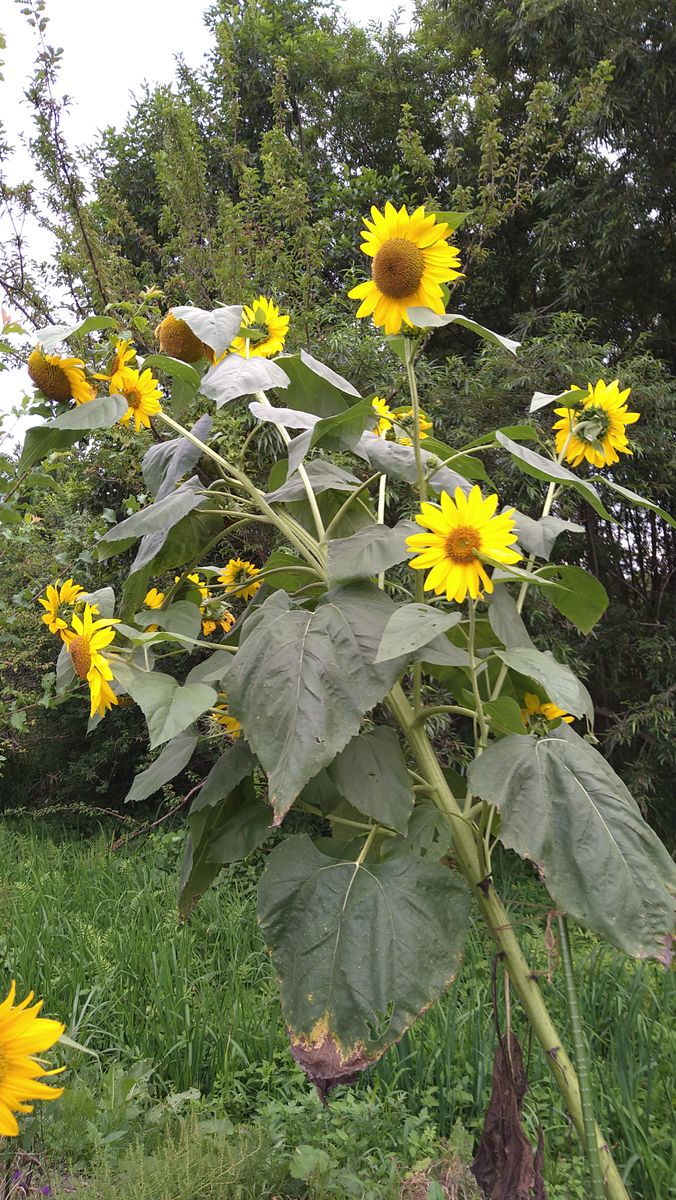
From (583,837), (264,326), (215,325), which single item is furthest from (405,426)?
(583,837)

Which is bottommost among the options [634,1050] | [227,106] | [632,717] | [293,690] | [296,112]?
[634,1050]

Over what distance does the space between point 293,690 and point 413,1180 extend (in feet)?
4.02

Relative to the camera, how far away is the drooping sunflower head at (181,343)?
3.78 feet

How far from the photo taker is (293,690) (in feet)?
2.68

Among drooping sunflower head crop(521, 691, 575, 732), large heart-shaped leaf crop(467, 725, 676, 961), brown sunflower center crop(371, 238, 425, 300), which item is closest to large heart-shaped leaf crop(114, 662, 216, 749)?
large heart-shaped leaf crop(467, 725, 676, 961)

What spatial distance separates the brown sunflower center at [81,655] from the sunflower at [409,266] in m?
0.50

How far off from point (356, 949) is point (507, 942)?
166mm

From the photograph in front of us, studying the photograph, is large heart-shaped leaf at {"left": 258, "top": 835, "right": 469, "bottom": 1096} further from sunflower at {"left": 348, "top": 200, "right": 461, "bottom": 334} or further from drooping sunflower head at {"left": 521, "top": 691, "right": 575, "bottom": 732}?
sunflower at {"left": 348, "top": 200, "right": 461, "bottom": 334}

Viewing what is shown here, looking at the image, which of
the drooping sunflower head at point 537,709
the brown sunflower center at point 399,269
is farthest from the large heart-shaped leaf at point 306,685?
the brown sunflower center at point 399,269

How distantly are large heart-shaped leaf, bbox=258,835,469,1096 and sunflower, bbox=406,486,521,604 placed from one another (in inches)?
11.2

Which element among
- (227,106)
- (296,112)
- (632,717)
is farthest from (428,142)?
(632,717)

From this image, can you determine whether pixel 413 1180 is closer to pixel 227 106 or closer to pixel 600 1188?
pixel 600 1188

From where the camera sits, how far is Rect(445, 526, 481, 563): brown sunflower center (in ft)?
2.80

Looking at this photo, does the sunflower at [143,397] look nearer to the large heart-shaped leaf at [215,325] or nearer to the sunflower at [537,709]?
the large heart-shaped leaf at [215,325]
